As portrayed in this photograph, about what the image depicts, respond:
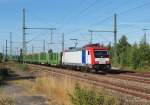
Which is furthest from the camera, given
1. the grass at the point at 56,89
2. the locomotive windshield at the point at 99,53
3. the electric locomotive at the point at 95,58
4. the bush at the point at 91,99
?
the locomotive windshield at the point at 99,53

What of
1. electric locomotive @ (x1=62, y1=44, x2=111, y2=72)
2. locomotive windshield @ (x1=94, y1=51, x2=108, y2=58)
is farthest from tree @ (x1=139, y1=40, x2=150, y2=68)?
locomotive windshield @ (x1=94, y1=51, x2=108, y2=58)

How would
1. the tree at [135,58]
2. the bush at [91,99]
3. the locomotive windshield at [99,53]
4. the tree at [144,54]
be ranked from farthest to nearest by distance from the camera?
the tree at [144,54]
the tree at [135,58]
the locomotive windshield at [99,53]
the bush at [91,99]

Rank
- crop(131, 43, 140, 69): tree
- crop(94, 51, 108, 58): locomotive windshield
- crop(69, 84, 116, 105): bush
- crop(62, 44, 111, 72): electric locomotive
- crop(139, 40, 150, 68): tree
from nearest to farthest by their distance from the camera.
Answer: crop(69, 84, 116, 105): bush < crop(62, 44, 111, 72): electric locomotive < crop(94, 51, 108, 58): locomotive windshield < crop(131, 43, 140, 69): tree < crop(139, 40, 150, 68): tree

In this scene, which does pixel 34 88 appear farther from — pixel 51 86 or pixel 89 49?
pixel 89 49

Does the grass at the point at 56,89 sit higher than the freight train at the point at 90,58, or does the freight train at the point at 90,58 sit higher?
the freight train at the point at 90,58

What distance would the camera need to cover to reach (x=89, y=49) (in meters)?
44.7

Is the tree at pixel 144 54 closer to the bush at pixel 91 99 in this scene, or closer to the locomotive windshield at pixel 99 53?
the locomotive windshield at pixel 99 53

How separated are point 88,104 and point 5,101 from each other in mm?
3825

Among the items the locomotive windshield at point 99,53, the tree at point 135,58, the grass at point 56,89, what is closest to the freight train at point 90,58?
the locomotive windshield at point 99,53

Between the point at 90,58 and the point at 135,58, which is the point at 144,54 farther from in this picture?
the point at 90,58

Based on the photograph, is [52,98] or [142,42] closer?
[52,98]

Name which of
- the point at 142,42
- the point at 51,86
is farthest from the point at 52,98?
the point at 142,42

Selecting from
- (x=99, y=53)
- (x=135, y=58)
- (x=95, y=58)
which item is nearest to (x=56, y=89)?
(x=95, y=58)

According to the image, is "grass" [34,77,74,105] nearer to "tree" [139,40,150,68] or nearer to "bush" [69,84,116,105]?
"bush" [69,84,116,105]
